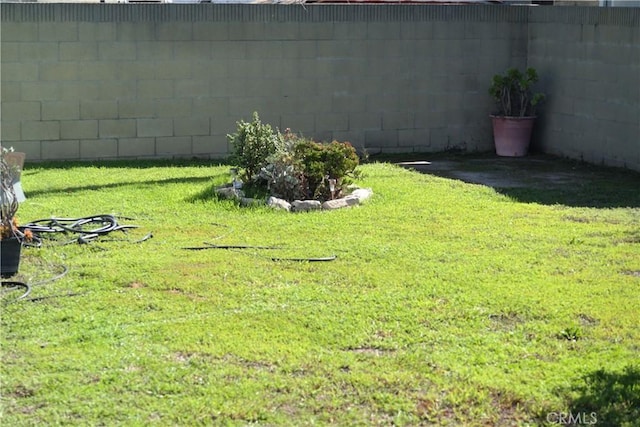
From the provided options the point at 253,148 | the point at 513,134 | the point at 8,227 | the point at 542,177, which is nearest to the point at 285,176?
the point at 253,148

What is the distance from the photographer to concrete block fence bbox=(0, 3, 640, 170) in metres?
12.0

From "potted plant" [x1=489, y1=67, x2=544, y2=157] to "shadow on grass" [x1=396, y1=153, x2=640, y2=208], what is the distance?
0.22 m

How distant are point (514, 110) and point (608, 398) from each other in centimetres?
926

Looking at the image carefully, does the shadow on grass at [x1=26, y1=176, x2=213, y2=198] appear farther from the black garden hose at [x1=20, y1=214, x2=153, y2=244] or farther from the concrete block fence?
the concrete block fence

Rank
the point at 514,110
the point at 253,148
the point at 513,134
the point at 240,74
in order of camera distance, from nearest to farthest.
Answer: the point at 253,148
the point at 240,74
the point at 513,134
the point at 514,110

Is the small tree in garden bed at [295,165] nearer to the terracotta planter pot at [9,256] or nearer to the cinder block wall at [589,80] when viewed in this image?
the terracotta planter pot at [9,256]

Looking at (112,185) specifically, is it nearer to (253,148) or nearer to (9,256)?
(253,148)

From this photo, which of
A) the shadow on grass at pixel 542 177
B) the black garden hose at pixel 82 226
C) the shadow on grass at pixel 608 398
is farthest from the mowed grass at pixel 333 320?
the shadow on grass at pixel 542 177

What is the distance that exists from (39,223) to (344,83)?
5.75 m

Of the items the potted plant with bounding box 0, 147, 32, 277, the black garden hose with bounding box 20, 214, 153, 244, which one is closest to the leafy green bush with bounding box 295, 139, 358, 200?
the black garden hose with bounding box 20, 214, 153, 244

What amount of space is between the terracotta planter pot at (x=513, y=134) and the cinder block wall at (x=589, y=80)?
328mm

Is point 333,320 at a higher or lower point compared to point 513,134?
lower

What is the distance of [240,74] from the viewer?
1276cm

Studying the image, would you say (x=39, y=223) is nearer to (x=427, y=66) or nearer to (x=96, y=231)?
(x=96, y=231)
